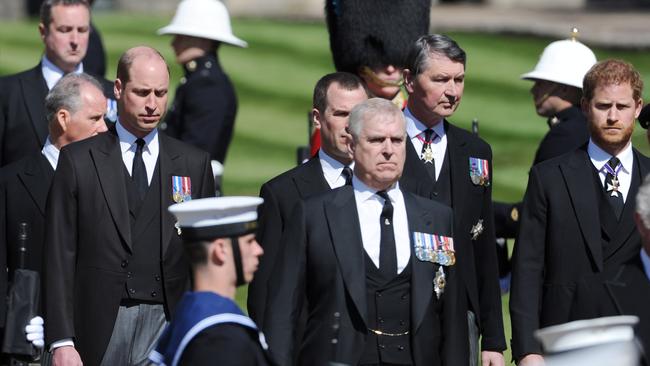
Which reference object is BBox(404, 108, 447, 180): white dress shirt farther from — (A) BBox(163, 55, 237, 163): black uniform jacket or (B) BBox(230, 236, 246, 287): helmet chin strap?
(A) BBox(163, 55, 237, 163): black uniform jacket

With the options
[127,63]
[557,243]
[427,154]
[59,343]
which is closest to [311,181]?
[427,154]

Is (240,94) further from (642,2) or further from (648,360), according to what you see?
(648,360)

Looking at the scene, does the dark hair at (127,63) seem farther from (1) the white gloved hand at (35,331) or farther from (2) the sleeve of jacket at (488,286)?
(2) the sleeve of jacket at (488,286)

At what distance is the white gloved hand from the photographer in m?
7.80

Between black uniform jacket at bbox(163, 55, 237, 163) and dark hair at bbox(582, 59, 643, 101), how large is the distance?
13.9 ft

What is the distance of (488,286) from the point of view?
7848 mm

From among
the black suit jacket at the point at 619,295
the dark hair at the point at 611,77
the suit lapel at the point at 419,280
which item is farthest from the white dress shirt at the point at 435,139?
the black suit jacket at the point at 619,295

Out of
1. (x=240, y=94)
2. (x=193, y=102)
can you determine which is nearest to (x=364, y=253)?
(x=193, y=102)

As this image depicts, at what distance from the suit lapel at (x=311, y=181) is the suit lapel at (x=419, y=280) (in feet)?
2.48

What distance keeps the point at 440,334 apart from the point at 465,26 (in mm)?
14115

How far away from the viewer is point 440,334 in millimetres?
6980

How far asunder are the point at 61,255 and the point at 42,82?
244 centimetres

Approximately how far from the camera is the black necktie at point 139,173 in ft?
25.1

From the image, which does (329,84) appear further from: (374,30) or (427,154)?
(374,30)
